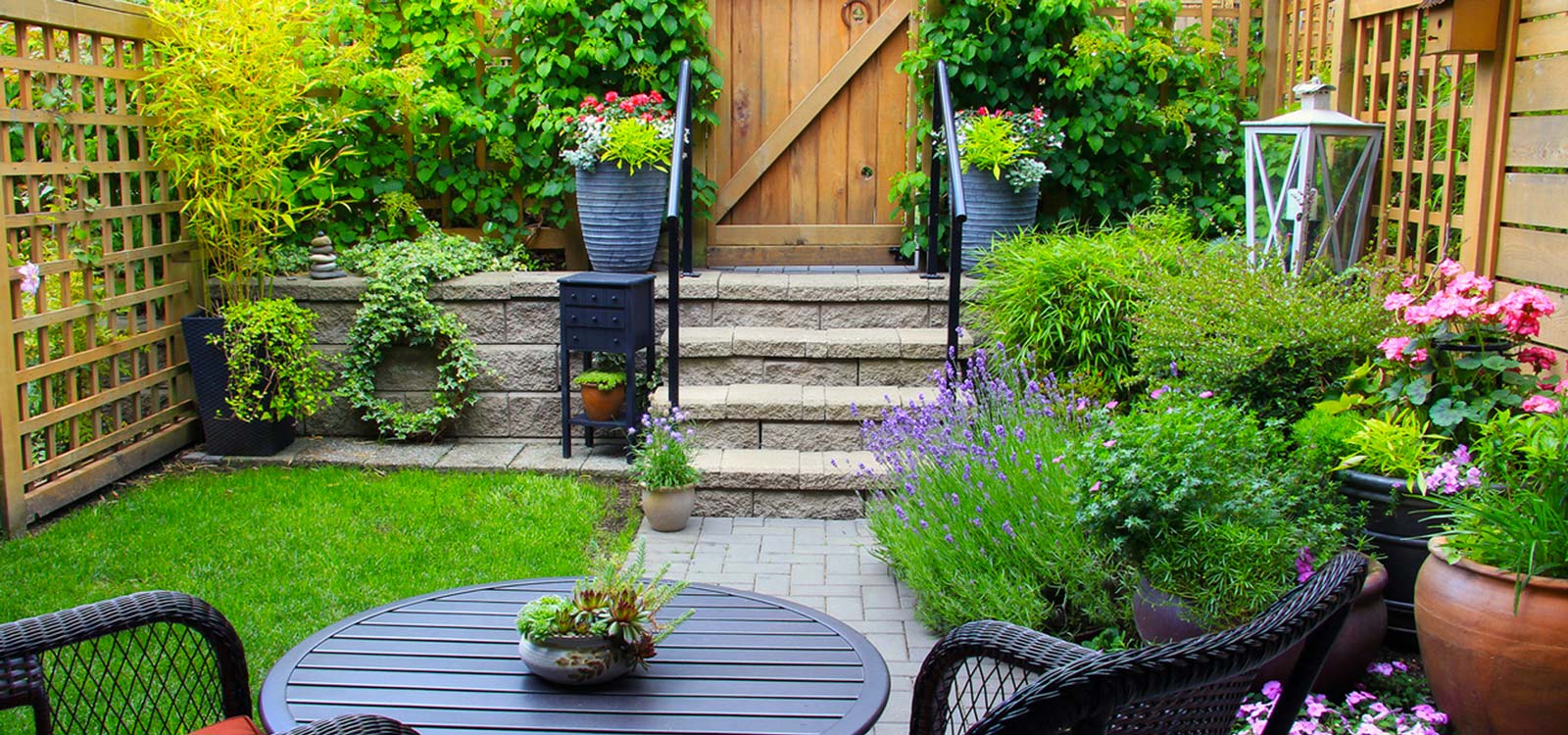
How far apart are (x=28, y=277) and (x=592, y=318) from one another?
6.84 ft

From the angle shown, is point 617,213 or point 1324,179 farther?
point 617,213

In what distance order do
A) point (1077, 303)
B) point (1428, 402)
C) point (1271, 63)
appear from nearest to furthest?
1. point (1428, 402)
2. point (1077, 303)
3. point (1271, 63)

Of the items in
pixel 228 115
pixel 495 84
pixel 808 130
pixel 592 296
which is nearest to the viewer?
pixel 228 115

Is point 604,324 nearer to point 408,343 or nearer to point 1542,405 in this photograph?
point 408,343

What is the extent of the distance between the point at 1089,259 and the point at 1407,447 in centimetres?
213

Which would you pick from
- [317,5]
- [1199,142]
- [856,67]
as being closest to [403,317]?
[317,5]

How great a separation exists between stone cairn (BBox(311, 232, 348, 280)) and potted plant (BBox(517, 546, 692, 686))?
411 cm

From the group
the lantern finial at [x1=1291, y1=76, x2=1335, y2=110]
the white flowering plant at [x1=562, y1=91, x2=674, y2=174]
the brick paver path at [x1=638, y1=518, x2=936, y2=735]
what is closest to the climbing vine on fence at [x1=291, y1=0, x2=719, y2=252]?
the white flowering plant at [x1=562, y1=91, x2=674, y2=174]

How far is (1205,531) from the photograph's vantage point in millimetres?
3064

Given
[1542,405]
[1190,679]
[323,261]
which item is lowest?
[1190,679]

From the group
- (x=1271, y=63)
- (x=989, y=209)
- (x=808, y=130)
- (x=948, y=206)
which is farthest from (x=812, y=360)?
(x=1271, y=63)

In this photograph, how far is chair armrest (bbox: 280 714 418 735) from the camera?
1.65 m

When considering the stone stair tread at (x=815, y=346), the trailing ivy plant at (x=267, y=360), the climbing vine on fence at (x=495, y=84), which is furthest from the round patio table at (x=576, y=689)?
the climbing vine on fence at (x=495, y=84)

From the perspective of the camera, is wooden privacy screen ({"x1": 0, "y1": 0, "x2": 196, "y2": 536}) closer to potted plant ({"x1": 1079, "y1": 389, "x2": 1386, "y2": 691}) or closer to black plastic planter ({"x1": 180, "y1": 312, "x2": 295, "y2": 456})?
black plastic planter ({"x1": 180, "y1": 312, "x2": 295, "y2": 456})
